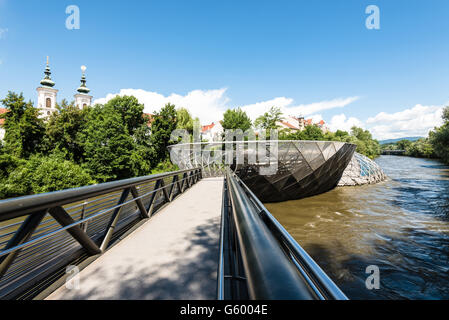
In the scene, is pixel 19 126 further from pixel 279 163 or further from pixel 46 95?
pixel 46 95

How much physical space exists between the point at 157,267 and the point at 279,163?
33.9ft

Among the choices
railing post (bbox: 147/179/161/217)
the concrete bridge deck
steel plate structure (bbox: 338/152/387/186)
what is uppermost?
railing post (bbox: 147/179/161/217)

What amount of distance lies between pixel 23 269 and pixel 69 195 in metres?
0.67

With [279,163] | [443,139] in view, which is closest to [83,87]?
[279,163]

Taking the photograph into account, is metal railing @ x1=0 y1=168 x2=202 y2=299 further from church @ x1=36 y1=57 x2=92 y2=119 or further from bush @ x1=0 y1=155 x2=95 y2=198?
church @ x1=36 y1=57 x2=92 y2=119

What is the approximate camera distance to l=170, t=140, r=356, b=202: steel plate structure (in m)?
11.7

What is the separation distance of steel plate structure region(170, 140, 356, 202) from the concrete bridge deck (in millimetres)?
8542

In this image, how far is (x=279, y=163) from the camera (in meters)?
11.7

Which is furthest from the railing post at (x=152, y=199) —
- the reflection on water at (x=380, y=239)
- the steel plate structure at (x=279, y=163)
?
the steel plate structure at (x=279, y=163)

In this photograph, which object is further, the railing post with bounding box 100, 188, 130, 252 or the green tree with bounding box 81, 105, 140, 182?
the green tree with bounding box 81, 105, 140, 182

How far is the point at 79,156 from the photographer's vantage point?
2822 centimetres

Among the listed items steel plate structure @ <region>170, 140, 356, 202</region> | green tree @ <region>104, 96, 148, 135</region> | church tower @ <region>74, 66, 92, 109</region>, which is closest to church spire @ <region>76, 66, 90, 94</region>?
church tower @ <region>74, 66, 92, 109</region>

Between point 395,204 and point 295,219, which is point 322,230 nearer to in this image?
point 295,219

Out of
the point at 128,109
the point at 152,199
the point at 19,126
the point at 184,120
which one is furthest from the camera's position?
the point at 184,120
